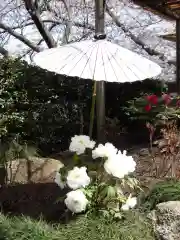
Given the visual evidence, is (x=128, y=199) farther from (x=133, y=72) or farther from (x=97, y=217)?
(x=133, y=72)

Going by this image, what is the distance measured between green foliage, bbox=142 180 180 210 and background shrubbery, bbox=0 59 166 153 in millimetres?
2849

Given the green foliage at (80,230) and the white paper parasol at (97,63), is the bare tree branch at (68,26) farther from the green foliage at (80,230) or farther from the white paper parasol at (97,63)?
the green foliage at (80,230)

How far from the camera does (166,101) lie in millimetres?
6512

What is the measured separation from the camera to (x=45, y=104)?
23.4ft

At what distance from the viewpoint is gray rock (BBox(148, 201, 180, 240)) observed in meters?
3.47

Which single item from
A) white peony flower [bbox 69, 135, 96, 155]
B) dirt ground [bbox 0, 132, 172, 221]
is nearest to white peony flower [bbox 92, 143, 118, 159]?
white peony flower [bbox 69, 135, 96, 155]

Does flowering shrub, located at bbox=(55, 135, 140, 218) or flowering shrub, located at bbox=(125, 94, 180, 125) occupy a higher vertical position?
flowering shrub, located at bbox=(125, 94, 180, 125)

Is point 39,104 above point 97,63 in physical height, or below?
below

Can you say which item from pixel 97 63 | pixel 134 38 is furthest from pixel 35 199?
pixel 134 38

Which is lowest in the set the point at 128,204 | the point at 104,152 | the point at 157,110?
the point at 128,204

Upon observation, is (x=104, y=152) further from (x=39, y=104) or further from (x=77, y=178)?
(x=39, y=104)

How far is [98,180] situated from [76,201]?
344mm

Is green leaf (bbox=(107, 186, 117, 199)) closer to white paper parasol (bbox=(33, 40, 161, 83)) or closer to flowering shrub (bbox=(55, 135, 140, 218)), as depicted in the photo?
flowering shrub (bbox=(55, 135, 140, 218))

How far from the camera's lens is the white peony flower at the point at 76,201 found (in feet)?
10.8
